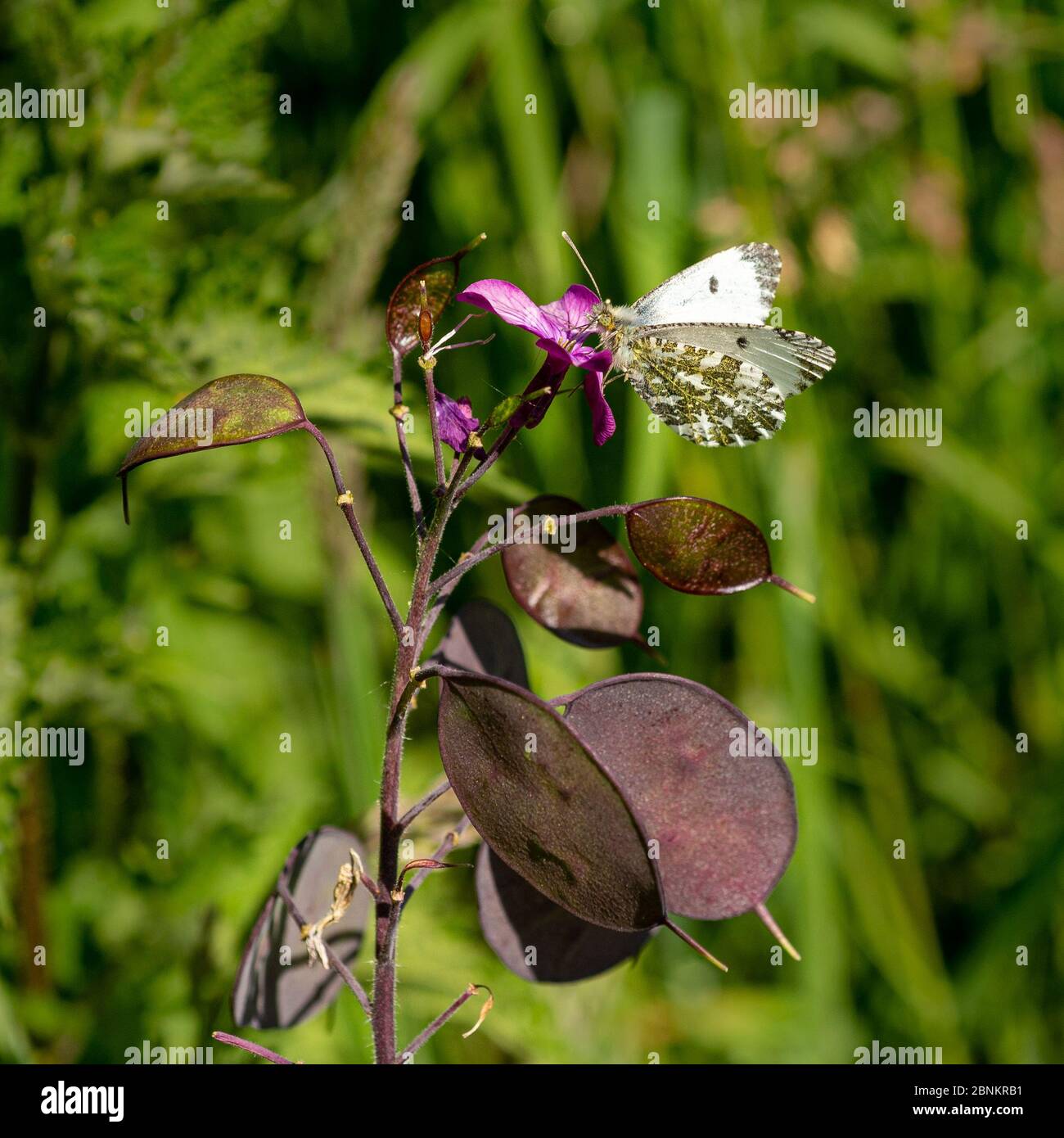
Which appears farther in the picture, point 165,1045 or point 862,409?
point 862,409

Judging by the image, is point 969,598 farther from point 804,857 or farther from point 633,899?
point 633,899

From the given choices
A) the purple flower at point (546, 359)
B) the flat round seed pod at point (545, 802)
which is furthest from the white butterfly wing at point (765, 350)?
the flat round seed pod at point (545, 802)

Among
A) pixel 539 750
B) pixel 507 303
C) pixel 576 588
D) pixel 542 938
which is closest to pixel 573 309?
pixel 507 303

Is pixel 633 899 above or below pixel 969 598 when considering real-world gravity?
below

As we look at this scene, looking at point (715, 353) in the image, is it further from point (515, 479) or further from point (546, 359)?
point (515, 479)

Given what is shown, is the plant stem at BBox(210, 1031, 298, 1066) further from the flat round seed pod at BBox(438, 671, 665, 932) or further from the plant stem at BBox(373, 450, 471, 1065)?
the flat round seed pod at BBox(438, 671, 665, 932)

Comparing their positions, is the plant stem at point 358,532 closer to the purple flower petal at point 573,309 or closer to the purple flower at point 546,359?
the purple flower at point 546,359
